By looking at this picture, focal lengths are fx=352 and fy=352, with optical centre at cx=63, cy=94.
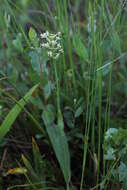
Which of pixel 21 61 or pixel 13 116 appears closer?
pixel 13 116

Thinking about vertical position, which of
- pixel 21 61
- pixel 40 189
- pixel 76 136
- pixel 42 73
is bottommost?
pixel 40 189

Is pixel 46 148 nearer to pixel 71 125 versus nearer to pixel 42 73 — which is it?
pixel 71 125

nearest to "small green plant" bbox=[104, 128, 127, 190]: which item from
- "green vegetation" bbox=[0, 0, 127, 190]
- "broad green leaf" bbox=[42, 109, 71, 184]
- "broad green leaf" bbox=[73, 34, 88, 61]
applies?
"green vegetation" bbox=[0, 0, 127, 190]

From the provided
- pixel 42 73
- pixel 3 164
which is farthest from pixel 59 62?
pixel 3 164

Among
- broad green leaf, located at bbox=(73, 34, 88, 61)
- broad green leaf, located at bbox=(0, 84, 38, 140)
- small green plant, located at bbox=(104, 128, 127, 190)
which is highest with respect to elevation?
broad green leaf, located at bbox=(73, 34, 88, 61)

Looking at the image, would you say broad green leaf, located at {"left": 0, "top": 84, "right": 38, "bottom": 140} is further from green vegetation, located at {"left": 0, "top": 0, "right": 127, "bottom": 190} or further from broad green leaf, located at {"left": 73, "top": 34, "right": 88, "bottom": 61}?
broad green leaf, located at {"left": 73, "top": 34, "right": 88, "bottom": 61}

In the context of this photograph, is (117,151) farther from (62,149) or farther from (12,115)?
(12,115)

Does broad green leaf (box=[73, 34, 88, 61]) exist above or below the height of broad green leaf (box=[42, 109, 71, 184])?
above

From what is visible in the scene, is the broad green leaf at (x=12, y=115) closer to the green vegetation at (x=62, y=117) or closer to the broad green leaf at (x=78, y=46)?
the green vegetation at (x=62, y=117)
